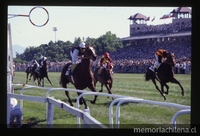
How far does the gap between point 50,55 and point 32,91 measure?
543mm

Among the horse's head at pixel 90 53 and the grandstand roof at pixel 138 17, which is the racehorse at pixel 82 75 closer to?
the horse's head at pixel 90 53

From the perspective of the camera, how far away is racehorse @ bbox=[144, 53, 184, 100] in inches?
178

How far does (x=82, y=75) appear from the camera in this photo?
4.77 metres

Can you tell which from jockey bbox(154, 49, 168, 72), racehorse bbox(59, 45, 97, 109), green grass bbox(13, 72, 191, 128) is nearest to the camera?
green grass bbox(13, 72, 191, 128)

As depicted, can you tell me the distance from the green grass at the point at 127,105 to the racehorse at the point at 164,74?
0.19ft

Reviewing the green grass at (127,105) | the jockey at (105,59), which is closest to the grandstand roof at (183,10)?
the green grass at (127,105)

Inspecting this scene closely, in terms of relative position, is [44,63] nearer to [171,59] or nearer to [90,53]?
[90,53]

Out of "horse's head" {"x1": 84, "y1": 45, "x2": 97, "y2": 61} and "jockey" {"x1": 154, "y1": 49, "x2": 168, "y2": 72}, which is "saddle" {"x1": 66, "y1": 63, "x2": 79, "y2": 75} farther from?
"jockey" {"x1": 154, "y1": 49, "x2": 168, "y2": 72}

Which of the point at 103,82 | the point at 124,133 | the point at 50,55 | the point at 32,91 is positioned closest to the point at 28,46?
the point at 50,55

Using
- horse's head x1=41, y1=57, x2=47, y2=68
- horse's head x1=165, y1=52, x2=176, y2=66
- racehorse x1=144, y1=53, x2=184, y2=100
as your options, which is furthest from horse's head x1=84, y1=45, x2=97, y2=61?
horse's head x1=165, y1=52, x2=176, y2=66

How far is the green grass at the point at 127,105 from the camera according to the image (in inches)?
171

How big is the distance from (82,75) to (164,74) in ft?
3.40

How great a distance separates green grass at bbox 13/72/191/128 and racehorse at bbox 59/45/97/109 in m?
0.07

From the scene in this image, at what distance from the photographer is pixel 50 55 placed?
466cm
